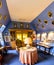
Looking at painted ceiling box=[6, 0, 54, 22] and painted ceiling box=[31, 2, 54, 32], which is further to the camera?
painted ceiling box=[31, 2, 54, 32]

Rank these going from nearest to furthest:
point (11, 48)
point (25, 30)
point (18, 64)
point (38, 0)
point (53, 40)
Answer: point (38, 0), point (18, 64), point (53, 40), point (11, 48), point (25, 30)

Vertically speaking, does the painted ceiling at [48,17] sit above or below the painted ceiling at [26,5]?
below

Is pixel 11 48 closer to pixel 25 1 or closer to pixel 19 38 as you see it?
pixel 19 38

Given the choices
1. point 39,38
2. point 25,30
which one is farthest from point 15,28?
point 39,38

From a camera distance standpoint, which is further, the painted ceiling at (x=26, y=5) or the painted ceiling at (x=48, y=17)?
the painted ceiling at (x=48, y=17)

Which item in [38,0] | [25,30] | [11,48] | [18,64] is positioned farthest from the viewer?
[25,30]

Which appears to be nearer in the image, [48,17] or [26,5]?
[26,5]

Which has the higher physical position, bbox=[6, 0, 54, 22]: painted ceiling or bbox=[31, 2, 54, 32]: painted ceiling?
bbox=[6, 0, 54, 22]: painted ceiling

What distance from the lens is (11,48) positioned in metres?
8.93

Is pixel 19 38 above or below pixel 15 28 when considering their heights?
below

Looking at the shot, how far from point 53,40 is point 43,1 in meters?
3.55

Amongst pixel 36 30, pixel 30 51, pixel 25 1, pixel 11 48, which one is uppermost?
pixel 25 1

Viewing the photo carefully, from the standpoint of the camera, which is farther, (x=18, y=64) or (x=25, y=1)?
(x=18, y=64)

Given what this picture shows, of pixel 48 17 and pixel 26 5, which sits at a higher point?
pixel 26 5
